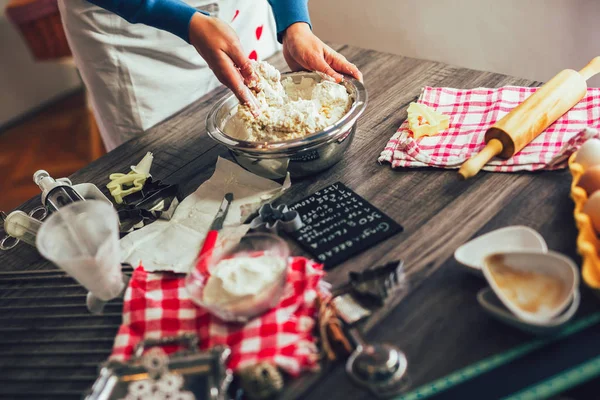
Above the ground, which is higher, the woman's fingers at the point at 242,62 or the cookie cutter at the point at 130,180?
the woman's fingers at the point at 242,62

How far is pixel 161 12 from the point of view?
1216 mm

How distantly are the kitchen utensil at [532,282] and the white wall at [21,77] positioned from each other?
3830mm

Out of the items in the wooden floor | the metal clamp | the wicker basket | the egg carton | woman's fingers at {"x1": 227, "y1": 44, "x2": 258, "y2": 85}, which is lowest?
the wooden floor

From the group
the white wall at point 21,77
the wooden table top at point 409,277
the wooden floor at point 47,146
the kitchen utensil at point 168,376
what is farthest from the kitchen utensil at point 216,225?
the white wall at point 21,77

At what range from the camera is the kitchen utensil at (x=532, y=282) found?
2.32 ft

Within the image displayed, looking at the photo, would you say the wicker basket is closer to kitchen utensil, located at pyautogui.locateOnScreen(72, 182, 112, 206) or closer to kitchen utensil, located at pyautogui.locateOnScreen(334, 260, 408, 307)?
kitchen utensil, located at pyautogui.locateOnScreen(72, 182, 112, 206)

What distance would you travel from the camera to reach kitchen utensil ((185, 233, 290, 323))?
2.58ft

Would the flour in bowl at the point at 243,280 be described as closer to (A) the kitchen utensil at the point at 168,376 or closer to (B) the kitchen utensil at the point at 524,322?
(A) the kitchen utensil at the point at 168,376

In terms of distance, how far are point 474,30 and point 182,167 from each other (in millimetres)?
1460

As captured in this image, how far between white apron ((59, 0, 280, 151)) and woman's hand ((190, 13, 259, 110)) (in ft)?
1.24

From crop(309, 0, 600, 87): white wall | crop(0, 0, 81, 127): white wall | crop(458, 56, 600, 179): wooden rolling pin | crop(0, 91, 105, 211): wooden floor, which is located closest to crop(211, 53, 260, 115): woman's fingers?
crop(458, 56, 600, 179): wooden rolling pin

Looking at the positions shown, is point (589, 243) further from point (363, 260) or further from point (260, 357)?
point (260, 357)

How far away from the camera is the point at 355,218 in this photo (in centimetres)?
99

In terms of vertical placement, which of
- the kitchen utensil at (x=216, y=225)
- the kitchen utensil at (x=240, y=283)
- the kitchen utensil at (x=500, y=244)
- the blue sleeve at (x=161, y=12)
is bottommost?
the kitchen utensil at (x=216, y=225)
